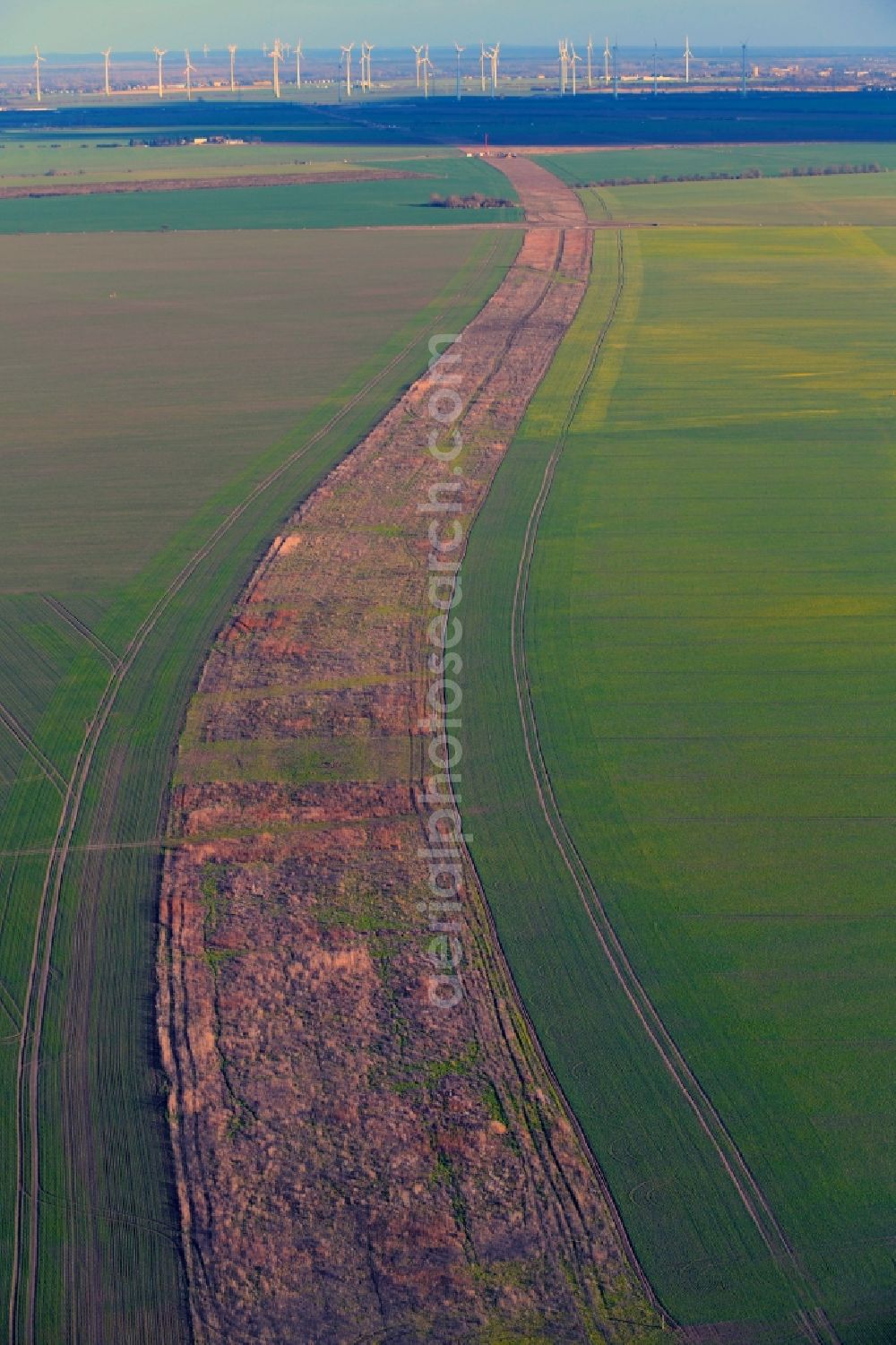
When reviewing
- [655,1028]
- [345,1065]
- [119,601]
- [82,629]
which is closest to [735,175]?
[119,601]

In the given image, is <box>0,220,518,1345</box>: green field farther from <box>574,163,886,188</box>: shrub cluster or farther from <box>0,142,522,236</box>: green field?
<box>574,163,886,188</box>: shrub cluster

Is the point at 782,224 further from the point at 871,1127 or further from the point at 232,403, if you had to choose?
the point at 871,1127

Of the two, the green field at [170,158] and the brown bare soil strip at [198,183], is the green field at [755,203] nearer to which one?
the brown bare soil strip at [198,183]

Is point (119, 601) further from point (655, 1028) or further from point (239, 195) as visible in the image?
point (239, 195)

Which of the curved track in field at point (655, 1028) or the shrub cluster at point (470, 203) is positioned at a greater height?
the shrub cluster at point (470, 203)

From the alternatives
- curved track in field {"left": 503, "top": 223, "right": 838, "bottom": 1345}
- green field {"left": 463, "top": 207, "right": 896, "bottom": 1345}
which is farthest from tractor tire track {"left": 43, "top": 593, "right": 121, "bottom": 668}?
curved track in field {"left": 503, "top": 223, "right": 838, "bottom": 1345}

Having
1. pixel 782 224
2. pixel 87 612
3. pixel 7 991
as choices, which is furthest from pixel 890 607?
pixel 782 224

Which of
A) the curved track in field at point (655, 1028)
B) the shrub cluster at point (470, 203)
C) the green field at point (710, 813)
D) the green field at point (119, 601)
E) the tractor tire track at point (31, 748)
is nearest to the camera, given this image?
the curved track in field at point (655, 1028)

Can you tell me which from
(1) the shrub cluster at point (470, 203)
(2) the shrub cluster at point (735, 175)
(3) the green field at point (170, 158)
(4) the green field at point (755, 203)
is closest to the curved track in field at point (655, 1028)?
(4) the green field at point (755, 203)
